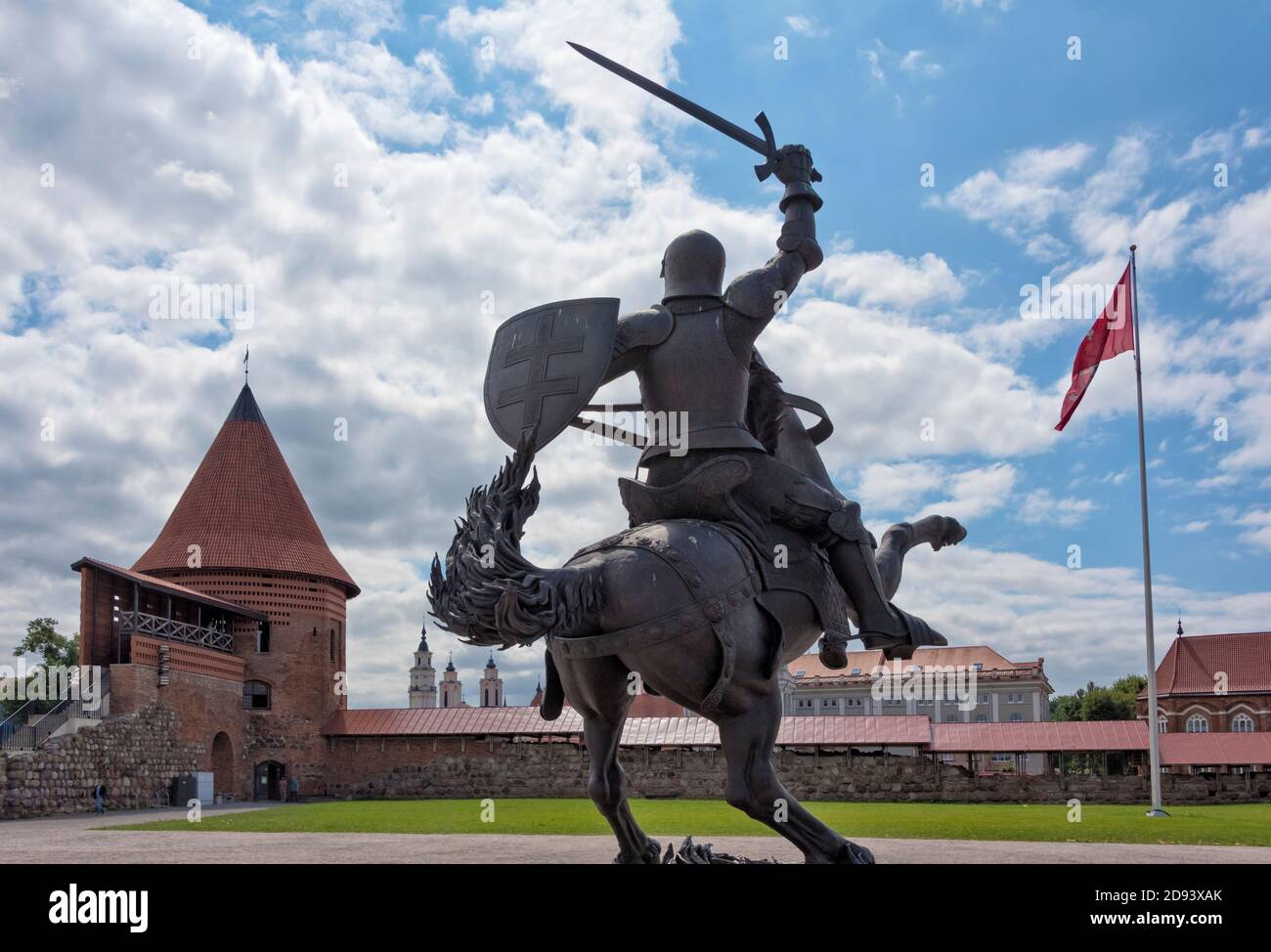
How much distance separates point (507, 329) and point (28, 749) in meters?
21.9

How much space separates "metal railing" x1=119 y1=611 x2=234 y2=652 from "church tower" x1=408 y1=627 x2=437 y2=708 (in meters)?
69.9

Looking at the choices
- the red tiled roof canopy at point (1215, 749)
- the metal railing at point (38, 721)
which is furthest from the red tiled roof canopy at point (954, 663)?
the metal railing at point (38, 721)

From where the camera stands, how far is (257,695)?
35562 mm

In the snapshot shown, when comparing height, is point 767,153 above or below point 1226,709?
above

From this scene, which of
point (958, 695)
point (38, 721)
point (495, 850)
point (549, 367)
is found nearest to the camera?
point (549, 367)

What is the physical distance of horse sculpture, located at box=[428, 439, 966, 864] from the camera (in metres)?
4.60

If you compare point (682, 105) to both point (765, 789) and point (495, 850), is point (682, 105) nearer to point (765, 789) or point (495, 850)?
point (765, 789)

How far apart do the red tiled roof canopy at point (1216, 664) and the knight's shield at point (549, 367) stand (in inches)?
2223

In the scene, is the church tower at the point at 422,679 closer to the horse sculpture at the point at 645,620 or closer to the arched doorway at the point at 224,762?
the arched doorway at the point at 224,762

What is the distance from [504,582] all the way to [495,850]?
417 centimetres

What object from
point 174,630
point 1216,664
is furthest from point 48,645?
point 1216,664

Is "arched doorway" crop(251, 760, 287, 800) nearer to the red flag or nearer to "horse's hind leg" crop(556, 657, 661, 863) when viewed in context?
the red flag
